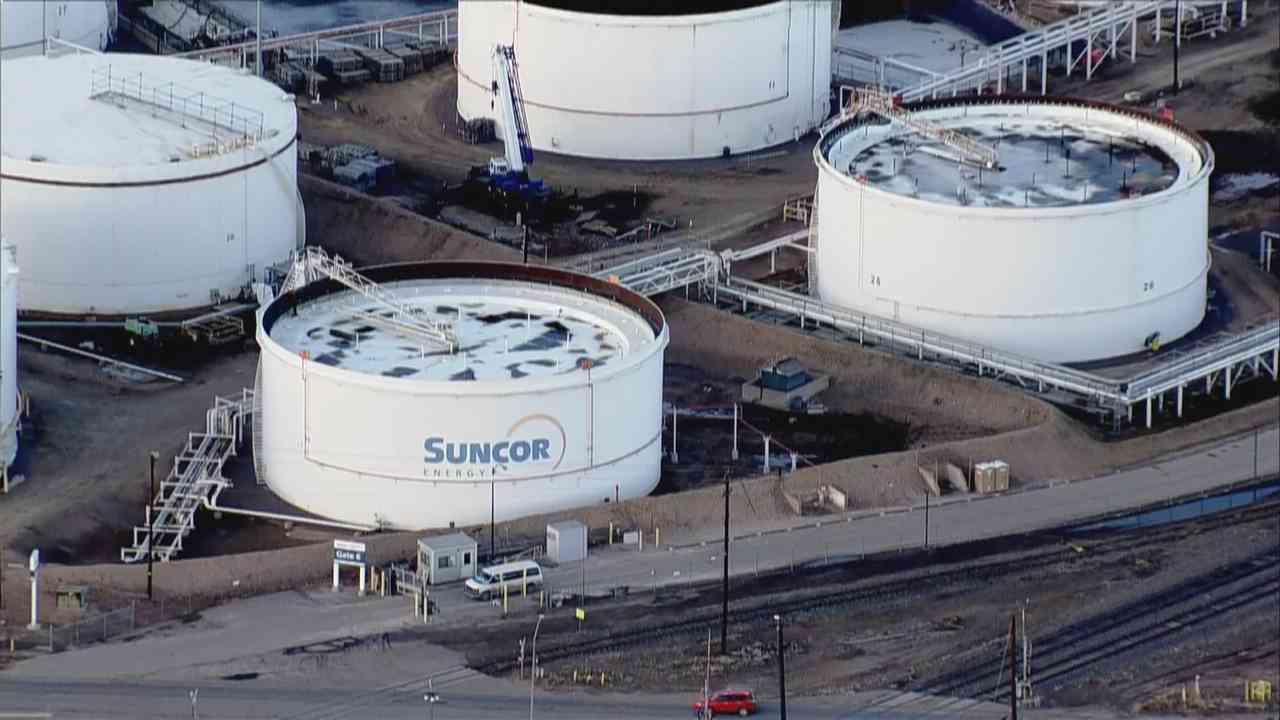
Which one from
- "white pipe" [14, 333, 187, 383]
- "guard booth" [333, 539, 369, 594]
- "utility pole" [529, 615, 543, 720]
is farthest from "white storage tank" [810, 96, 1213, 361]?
"utility pole" [529, 615, 543, 720]

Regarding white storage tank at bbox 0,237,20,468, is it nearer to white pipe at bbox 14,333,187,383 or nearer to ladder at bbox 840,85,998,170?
white pipe at bbox 14,333,187,383

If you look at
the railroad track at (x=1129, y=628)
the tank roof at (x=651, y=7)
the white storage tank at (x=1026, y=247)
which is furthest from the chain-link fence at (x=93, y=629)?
the tank roof at (x=651, y=7)

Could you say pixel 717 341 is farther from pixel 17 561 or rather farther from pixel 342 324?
pixel 17 561

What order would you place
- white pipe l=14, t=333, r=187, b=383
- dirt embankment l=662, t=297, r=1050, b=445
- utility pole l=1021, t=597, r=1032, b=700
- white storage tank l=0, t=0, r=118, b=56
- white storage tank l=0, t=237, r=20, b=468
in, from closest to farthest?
utility pole l=1021, t=597, r=1032, b=700 → white storage tank l=0, t=237, r=20, b=468 → dirt embankment l=662, t=297, r=1050, b=445 → white pipe l=14, t=333, r=187, b=383 → white storage tank l=0, t=0, r=118, b=56

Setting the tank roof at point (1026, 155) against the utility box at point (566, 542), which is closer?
the utility box at point (566, 542)

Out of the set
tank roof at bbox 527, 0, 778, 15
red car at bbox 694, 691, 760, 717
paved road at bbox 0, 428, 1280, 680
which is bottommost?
paved road at bbox 0, 428, 1280, 680

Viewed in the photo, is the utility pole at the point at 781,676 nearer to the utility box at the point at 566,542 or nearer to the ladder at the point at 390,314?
the utility box at the point at 566,542
